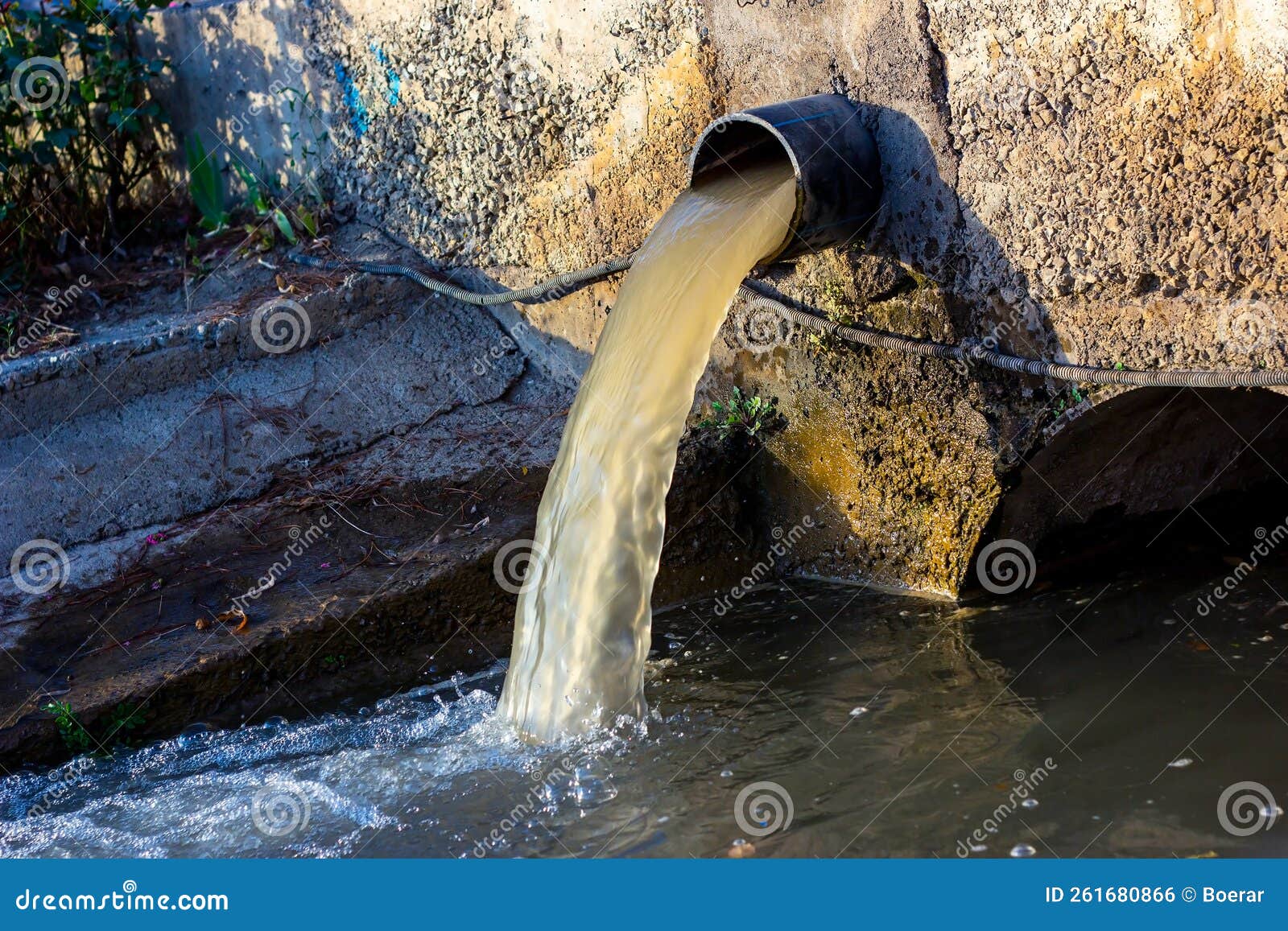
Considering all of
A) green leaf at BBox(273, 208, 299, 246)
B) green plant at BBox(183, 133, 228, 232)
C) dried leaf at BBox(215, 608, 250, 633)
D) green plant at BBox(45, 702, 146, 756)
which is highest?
green plant at BBox(183, 133, 228, 232)

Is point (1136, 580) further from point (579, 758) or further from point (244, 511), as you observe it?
point (244, 511)

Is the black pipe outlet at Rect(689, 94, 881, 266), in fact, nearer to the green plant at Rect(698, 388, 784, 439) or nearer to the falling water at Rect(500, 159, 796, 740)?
the falling water at Rect(500, 159, 796, 740)

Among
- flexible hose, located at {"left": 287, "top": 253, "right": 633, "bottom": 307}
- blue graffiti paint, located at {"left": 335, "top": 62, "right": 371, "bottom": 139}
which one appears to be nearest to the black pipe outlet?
flexible hose, located at {"left": 287, "top": 253, "right": 633, "bottom": 307}

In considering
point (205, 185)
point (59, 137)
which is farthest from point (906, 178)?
point (59, 137)

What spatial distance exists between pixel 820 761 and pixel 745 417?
1.72m

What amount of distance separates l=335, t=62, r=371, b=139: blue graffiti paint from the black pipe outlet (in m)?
2.25

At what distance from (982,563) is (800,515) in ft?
2.28

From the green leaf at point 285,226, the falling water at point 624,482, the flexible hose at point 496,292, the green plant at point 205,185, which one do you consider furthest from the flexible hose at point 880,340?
the green plant at point 205,185

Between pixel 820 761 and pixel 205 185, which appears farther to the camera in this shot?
pixel 205 185

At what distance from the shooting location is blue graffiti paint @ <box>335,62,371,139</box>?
5.84 meters

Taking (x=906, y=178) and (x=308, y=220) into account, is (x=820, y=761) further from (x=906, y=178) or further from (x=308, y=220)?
(x=308, y=220)

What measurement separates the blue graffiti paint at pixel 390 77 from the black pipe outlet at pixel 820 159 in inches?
80.2

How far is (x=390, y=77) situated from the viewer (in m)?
5.69

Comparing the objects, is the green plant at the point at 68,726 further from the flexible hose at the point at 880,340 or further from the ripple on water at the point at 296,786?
the flexible hose at the point at 880,340
